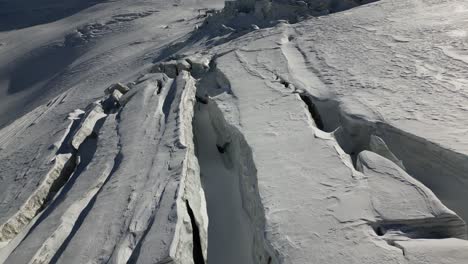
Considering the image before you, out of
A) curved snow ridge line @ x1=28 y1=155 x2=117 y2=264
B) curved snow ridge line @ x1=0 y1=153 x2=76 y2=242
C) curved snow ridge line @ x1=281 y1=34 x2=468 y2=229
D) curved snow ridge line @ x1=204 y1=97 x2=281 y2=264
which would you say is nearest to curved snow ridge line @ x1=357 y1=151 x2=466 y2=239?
curved snow ridge line @ x1=281 y1=34 x2=468 y2=229

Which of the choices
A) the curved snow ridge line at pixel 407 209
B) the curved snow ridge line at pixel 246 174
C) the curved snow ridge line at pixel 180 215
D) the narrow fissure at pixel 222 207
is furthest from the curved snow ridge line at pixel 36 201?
the curved snow ridge line at pixel 407 209

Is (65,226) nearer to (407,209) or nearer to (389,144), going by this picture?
(407,209)

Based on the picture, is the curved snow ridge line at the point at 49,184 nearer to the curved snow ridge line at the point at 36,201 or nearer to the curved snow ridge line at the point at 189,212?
the curved snow ridge line at the point at 36,201

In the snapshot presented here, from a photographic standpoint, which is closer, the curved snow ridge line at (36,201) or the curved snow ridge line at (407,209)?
the curved snow ridge line at (407,209)

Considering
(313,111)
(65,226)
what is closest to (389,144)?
(313,111)

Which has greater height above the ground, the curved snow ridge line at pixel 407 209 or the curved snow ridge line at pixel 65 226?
the curved snow ridge line at pixel 407 209

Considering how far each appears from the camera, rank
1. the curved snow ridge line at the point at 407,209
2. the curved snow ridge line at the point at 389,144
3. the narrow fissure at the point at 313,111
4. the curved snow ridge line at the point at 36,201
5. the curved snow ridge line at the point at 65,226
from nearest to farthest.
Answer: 1. the curved snow ridge line at the point at 407,209
2. the curved snow ridge line at the point at 65,226
3. the curved snow ridge line at the point at 389,144
4. the curved snow ridge line at the point at 36,201
5. the narrow fissure at the point at 313,111

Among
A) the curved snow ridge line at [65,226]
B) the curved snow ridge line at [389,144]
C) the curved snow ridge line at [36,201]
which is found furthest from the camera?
the curved snow ridge line at [36,201]
